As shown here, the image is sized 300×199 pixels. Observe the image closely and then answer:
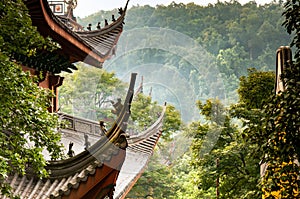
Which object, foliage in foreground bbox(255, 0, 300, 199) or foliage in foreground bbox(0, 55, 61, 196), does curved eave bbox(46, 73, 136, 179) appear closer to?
foliage in foreground bbox(0, 55, 61, 196)

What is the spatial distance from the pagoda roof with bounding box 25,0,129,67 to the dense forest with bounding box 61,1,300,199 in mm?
578

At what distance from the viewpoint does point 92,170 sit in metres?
3.66

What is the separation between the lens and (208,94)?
13.7 m

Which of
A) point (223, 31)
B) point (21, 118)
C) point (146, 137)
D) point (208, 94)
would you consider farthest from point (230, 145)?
point (223, 31)

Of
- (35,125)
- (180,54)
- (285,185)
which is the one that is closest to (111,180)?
(35,125)

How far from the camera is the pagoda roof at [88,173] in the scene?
363 centimetres

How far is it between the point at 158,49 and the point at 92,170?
53.6 feet

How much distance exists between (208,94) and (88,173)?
33.6 ft

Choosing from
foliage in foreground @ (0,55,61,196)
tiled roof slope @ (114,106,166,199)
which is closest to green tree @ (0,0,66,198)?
foliage in foreground @ (0,55,61,196)

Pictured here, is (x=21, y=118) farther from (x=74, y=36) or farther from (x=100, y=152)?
(x=74, y=36)

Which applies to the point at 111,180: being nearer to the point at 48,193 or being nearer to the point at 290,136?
the point at 48,193

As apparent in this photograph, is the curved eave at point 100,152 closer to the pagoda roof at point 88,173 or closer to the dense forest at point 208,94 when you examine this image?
the pagoda roof at point 88,173

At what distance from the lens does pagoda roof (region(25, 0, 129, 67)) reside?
4.90 m

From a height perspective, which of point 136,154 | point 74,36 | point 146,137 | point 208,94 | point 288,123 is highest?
point 208,94
